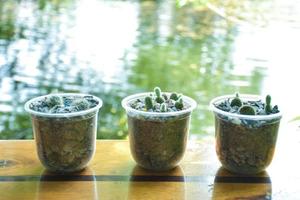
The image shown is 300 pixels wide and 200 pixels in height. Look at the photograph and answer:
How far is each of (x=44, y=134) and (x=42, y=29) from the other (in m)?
2.98

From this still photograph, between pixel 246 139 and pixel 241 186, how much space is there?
0.09m

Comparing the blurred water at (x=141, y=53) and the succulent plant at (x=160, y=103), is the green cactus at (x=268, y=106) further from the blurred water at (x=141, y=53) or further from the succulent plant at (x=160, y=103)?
the blurred water at (x=141, y=53)

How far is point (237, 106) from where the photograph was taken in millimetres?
972

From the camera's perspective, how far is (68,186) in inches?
35.5

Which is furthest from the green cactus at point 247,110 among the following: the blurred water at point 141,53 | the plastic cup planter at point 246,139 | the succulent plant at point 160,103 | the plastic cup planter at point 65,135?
the blurred water at point 141,53

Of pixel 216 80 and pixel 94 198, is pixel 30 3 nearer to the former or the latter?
pixel 216 80

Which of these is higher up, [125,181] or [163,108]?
[163,108]

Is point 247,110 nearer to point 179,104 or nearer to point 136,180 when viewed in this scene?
point 179,104

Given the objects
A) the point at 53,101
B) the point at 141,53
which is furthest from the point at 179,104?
the point at 141,53

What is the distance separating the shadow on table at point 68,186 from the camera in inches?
34.3

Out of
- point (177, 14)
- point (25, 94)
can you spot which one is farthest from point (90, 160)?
point (177, 14)

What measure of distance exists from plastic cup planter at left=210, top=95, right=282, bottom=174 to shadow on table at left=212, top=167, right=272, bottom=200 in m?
0.02

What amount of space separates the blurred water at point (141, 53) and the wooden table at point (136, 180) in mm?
769

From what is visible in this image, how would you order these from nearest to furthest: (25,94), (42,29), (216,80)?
1. (25,94)
2. (216,80)
3. (42,29)
